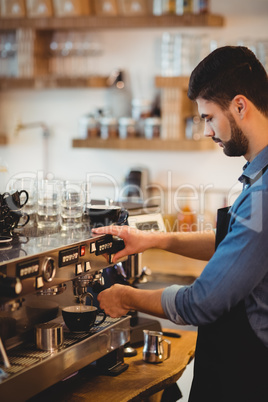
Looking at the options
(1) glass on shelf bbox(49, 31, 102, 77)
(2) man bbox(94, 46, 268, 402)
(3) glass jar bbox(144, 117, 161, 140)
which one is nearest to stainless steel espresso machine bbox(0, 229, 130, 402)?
(2) man bbox(94, 46, 268, 402)

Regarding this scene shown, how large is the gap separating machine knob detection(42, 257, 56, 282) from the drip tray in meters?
0.22

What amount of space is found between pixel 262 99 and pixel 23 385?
926mm

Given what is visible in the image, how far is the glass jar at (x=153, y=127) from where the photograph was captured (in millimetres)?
4551

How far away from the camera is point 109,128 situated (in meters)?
4.68

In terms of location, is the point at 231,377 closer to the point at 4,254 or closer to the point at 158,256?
the point at 4,254

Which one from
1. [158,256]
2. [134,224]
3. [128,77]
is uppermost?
[128,77]

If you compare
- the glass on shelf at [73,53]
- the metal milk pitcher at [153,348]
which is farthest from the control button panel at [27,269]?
the glass on shelf at [73,53]

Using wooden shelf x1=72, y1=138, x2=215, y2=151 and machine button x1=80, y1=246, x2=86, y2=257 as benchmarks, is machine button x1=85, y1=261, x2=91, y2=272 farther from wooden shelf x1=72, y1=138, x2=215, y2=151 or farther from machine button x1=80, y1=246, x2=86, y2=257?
wooden shelf x1=72, y1=138, x2=215, y2=151

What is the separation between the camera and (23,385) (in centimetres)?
140

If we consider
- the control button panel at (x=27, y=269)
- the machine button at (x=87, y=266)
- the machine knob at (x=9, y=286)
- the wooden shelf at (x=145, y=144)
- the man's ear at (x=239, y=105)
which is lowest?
the machine button at (x=87, y=266)

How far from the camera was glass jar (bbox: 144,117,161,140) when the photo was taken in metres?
4.55

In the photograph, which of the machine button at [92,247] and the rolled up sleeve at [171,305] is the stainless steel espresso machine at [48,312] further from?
the rolled up sleeve at [171,305]

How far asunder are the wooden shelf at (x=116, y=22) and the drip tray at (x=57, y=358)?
301 centimetres

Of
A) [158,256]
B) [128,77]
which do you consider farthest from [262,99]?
[128,77]
